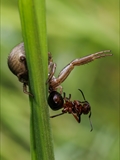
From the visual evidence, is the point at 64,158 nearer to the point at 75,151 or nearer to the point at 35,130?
the point at 75,151

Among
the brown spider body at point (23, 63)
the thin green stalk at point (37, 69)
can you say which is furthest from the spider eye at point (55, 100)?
the thin green stalk at point (37, 69)

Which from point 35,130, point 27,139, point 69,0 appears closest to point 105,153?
point 27,139

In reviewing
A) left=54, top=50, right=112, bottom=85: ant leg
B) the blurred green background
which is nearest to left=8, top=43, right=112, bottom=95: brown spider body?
left=54, top=50, right=112, bottom=85: ant leg

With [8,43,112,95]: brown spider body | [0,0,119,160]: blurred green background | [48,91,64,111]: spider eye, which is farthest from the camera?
[0,0,119,160]: blurred green background

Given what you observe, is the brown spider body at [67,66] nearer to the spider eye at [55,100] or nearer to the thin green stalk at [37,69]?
the spider eye at [55,100]

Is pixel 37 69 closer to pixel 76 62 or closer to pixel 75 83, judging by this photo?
pixel 76 62

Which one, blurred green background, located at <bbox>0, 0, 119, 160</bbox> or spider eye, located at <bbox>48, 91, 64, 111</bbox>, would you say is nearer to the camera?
spider eye, located at <bbox>48, 91, 64, 111</bbox>

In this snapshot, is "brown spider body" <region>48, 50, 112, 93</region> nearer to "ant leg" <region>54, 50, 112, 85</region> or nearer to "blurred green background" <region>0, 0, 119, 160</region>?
"ant leg" <region>54, 50, 112, 85</region>
